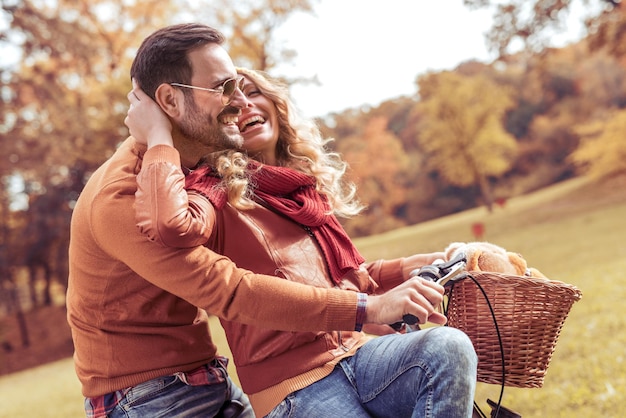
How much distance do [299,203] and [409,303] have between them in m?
0.63

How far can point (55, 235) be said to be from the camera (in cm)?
1802

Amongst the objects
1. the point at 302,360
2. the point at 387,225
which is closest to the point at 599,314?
the point at 302,360

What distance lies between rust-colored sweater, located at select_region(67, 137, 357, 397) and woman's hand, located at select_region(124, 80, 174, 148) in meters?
0.07

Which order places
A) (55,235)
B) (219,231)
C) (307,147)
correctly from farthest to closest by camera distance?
(55,235) < (307,147) < (219,231)

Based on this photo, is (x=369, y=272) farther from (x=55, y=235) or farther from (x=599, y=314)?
(x=55, y=235)

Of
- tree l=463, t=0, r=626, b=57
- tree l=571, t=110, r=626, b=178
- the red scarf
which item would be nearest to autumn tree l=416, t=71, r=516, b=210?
tree l=571, t=110, r=626, b=178

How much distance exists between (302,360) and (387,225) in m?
36.6

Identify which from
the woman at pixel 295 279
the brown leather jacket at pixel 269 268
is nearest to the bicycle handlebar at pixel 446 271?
the woman at pixel 295 279

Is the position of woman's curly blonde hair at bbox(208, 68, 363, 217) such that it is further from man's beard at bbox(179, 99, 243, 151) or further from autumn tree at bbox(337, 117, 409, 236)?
autumn tree at bbox(337, 117, 409, 236)

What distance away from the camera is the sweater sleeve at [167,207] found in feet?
5.88

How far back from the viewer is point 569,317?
768 centimetres

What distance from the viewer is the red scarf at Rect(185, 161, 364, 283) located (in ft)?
7.17

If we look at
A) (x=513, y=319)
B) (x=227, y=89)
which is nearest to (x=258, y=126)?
(x=227, y=89)

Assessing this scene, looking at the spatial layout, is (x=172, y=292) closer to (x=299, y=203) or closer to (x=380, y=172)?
(x=299, y=203)
